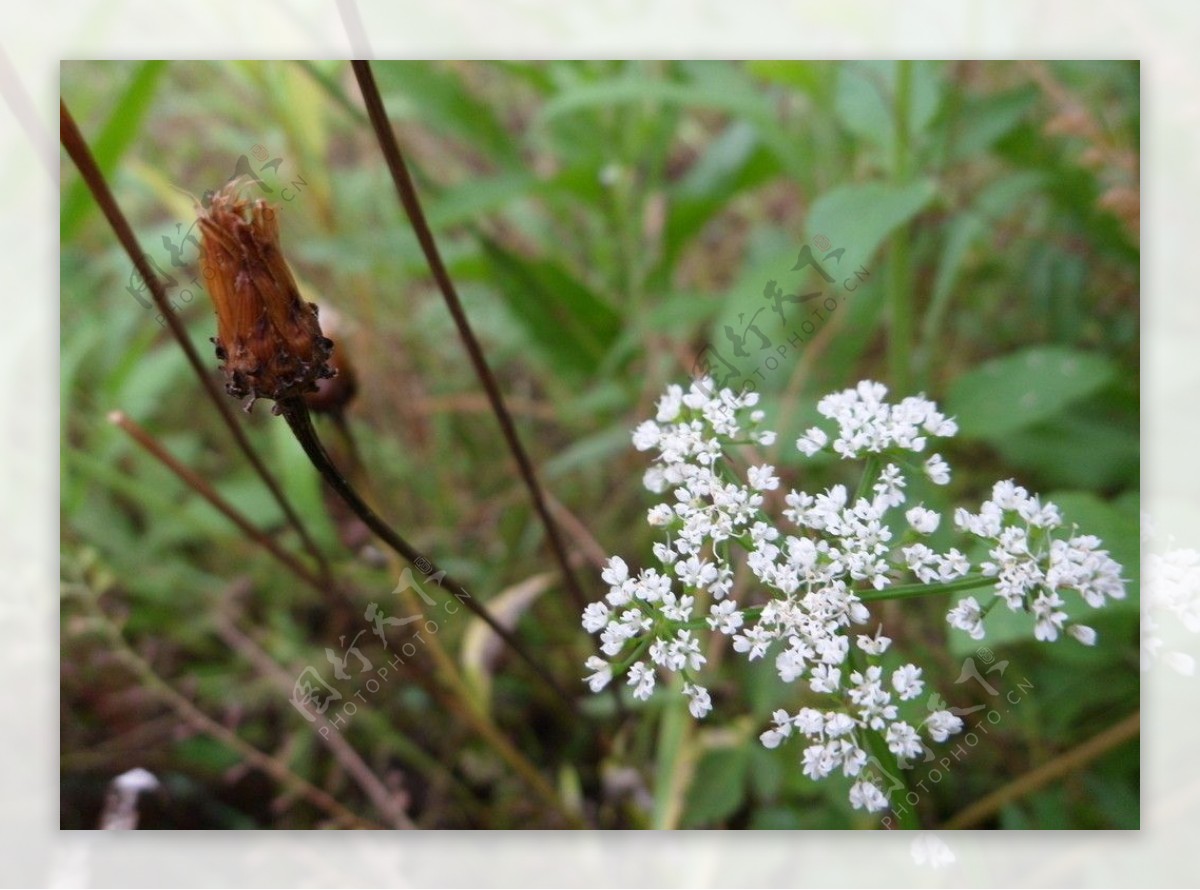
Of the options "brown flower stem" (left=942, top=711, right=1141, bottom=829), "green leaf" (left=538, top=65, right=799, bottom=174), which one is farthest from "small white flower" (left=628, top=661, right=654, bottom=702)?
"green leaf" (left=538, top=65, right=799, bottom=174)

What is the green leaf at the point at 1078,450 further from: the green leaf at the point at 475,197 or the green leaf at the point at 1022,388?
the green leaf at the point at 475,197

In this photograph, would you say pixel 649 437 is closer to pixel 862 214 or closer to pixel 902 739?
pixel 902 739

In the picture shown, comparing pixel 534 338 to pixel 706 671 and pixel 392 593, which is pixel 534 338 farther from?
pixel 706 671

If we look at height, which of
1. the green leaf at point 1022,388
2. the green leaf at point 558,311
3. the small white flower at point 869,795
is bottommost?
the small white flower at point 869,795

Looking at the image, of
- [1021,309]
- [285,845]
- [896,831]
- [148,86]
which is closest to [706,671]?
[896,831]

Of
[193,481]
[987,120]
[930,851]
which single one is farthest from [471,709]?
[987,120]

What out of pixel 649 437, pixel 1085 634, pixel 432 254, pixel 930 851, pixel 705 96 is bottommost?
pixel 930 851

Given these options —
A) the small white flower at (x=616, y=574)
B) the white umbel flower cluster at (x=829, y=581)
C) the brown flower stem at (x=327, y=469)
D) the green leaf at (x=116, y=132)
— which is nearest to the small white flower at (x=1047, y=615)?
the white umbel flower cluster at (x=829, y=581)
